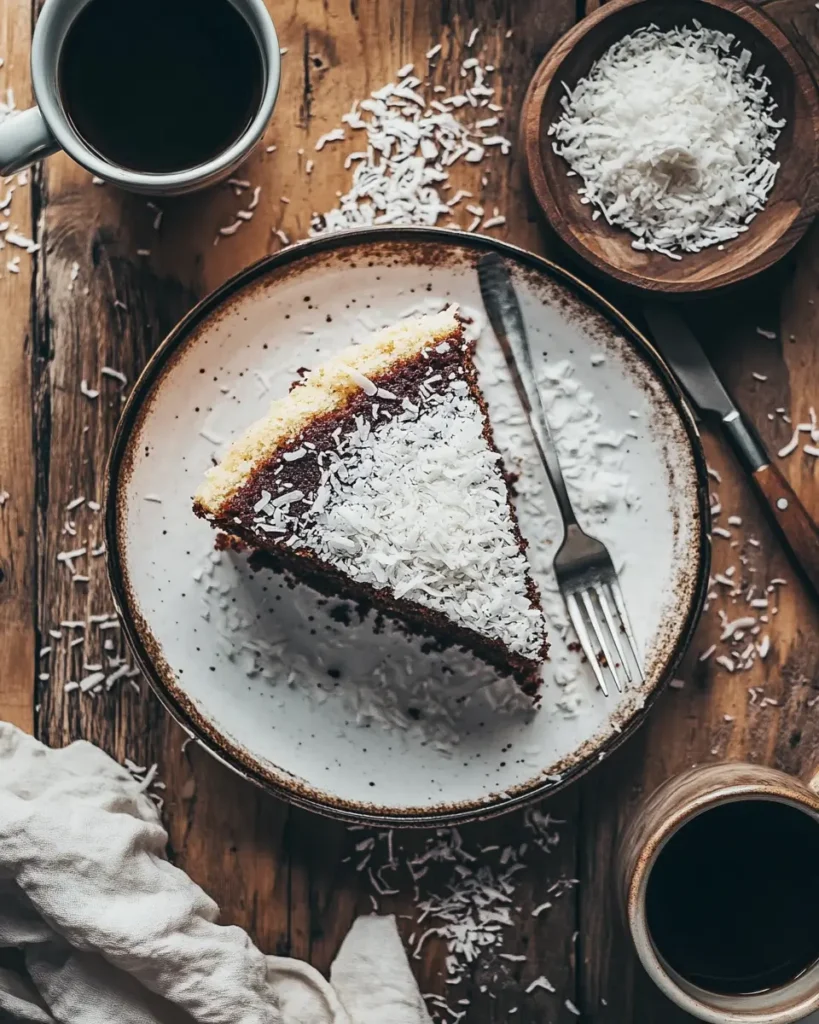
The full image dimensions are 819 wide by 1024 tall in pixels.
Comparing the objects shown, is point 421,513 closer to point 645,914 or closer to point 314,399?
point 314,399

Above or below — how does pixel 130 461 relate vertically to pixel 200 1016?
above

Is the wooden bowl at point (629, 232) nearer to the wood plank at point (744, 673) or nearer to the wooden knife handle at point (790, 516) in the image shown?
the wood plank at point (744, 673)

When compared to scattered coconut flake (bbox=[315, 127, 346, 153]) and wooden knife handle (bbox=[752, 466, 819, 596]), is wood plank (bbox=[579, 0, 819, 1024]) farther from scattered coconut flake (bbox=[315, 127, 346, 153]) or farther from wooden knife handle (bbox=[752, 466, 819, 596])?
scattered coconut flake (bbox=[315, 127, 346, 153])

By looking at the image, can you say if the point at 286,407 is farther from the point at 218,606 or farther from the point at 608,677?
the point at 608,677

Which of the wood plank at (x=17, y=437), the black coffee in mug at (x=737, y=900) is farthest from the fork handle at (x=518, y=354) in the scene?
the wood plank at (x=17, y=437)

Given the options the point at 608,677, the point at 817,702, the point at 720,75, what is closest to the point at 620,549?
the point at 608,677

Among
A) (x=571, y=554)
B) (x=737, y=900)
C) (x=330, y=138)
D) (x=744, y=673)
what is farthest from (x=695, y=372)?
(x=737, y=900)
